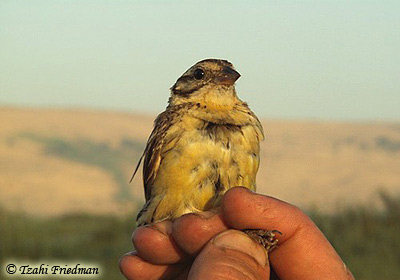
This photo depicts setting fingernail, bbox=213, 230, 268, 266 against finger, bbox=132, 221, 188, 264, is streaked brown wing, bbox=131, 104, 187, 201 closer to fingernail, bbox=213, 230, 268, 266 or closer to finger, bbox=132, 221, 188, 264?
finger, bbox=132, 221, 188, 264

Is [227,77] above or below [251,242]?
above

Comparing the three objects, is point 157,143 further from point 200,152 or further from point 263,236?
point 263,236

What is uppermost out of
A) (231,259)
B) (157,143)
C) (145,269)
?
(157,143)

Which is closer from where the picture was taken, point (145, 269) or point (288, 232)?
point (288, 232)

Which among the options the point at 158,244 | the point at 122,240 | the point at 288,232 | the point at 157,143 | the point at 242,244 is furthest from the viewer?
the point at 122,240

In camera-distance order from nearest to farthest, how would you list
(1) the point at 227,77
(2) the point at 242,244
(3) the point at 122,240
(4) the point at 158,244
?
1. (2) the point at 242,244
2. (4) the point at 158,244
3. (1) the point at 227,77
4. (3) the point at 122,240

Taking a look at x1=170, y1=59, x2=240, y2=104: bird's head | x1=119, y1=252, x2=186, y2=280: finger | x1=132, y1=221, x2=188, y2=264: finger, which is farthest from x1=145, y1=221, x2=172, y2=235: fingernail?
x1=170, y1=59, x2=240, y2=104: bird's head

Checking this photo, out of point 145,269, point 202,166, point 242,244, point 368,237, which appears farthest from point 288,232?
point 368,237
